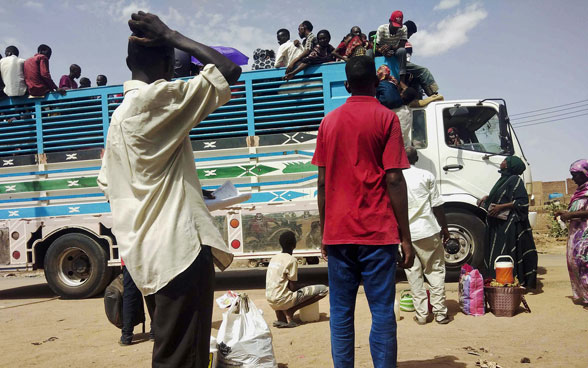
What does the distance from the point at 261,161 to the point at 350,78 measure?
4.12 m

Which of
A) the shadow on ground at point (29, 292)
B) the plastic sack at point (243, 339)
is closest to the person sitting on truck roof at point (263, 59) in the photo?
the shadow on ground at point (29, 292)

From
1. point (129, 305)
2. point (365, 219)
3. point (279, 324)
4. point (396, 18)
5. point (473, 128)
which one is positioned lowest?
point (279, 324)

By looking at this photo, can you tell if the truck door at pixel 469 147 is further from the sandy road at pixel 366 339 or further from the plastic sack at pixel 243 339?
the plastic sack at pixel 243 339

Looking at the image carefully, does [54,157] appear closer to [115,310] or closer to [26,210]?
[26,210]

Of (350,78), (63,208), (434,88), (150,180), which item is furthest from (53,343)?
(434,88)

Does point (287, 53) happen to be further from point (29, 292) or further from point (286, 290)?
point (29, 292)

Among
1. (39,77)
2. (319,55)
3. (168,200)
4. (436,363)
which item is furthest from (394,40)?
(168,200)

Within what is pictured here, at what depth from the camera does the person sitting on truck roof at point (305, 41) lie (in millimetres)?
6773

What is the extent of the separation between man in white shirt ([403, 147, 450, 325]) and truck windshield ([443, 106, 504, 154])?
2334 millimetres

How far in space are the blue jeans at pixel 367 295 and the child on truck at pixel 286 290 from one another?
1.99m

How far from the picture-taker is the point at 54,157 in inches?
283

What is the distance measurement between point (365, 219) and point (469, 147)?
4.86 m

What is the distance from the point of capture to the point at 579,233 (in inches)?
205

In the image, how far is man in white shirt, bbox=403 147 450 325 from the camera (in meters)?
4.64
